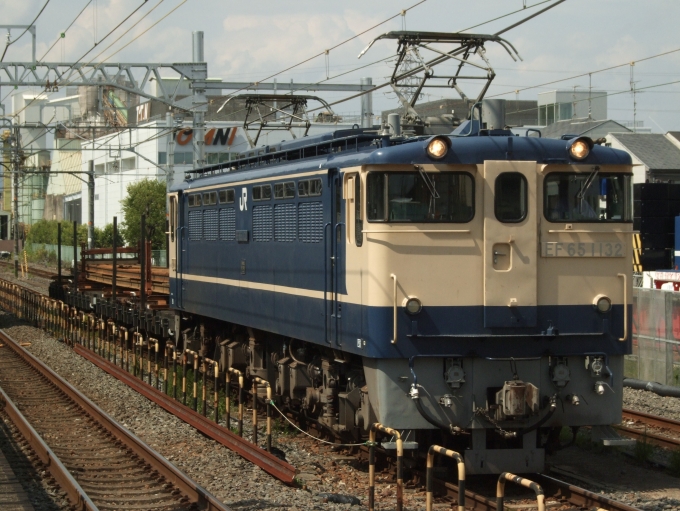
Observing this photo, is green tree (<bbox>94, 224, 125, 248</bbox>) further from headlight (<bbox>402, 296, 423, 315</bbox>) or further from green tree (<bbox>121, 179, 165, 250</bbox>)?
headlight (<bbox>402, 296, 423, 315</bbox>)

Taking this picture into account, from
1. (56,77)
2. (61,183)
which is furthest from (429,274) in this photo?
(61,183)

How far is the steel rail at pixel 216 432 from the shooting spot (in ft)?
35.6

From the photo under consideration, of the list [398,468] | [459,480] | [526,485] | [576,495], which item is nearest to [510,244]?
[576,495]

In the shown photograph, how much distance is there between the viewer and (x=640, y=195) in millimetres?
29953

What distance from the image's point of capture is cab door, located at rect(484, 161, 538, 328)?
400 inches

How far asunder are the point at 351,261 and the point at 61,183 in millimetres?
92840

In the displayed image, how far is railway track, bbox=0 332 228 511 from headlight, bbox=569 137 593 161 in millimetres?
4854

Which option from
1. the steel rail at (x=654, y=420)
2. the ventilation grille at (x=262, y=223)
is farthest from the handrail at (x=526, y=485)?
the steel rail at (x=654, y=420)

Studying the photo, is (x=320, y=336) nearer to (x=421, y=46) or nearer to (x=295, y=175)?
(x=295, y=175)

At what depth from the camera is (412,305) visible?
10117mm

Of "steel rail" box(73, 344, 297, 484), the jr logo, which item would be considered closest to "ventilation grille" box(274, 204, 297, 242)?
the jr logo

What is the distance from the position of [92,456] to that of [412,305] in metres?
4.87

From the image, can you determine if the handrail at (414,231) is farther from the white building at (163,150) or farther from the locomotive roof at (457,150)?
the white building at (163,150)

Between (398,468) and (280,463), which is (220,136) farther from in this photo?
(398,468)
